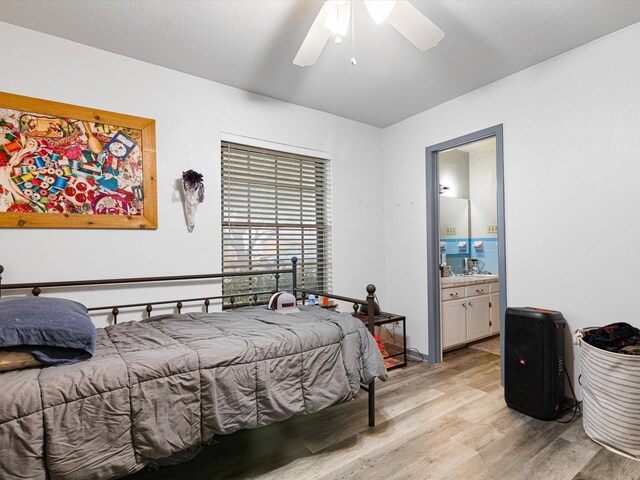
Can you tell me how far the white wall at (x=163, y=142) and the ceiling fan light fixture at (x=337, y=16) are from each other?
143 centimetres

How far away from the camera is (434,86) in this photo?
9.45 feet

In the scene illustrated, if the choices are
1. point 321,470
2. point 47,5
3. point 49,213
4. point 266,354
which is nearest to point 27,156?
point 49,213

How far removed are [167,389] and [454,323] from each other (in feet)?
9.82

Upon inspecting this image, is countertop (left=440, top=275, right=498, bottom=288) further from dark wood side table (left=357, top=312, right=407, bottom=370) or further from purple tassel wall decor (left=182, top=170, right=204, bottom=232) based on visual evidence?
purple tassel wall decor (left=182, top=170, right=204, bottom=232)

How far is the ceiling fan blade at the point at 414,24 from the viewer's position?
1.54 m

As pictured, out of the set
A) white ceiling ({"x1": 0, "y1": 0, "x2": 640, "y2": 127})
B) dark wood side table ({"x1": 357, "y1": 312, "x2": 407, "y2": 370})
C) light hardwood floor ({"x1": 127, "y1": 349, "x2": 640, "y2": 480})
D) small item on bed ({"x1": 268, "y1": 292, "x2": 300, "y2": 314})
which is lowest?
light hardwood floor ({"x1": 127, "y1": 349, "x2": 640, "y2": 480})

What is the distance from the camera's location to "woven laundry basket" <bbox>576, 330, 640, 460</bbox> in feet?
5.95

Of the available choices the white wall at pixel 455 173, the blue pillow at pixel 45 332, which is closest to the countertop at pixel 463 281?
the white wall at pixel 455 173

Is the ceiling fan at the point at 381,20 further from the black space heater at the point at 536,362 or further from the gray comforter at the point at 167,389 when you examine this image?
the black space heater at the point at 536,362

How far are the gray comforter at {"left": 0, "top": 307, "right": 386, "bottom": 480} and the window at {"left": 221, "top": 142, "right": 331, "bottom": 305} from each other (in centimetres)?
91

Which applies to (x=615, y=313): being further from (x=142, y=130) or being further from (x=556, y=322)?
(x=142, y=130)

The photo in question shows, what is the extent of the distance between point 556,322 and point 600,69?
165cm

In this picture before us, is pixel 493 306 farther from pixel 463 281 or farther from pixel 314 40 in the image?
pixel 314 40

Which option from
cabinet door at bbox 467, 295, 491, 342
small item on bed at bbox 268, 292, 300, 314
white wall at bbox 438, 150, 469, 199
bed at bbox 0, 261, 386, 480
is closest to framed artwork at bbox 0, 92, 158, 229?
bed at bbox 0, 261, 386, 480
